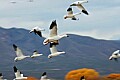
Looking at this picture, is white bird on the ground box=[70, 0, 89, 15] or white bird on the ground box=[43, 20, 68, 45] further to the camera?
white bird on the ground box=[70, 0, 89, 15]

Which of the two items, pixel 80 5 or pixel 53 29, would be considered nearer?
pixel 53 29

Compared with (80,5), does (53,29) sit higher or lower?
lower

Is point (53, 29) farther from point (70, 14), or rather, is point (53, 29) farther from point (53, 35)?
point (70, 14)

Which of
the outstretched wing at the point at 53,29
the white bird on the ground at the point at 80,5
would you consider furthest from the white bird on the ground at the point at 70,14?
the outstretched wing at the point at 53,29

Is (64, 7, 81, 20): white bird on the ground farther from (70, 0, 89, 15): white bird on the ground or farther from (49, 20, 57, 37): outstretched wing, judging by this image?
(49, 20, 57, 37): outstretched wing

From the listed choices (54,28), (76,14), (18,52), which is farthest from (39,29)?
(18,52)

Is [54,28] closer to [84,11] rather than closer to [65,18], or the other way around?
[65,18]

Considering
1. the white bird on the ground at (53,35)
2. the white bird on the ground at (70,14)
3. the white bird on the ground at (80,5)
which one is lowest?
the white bird on the ground at (53,35)

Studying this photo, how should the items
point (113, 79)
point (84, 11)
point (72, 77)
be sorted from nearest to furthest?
1. point (84, 11)
2. point (113, 79)
3. point (72, 77)

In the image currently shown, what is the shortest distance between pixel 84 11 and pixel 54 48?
4.40m

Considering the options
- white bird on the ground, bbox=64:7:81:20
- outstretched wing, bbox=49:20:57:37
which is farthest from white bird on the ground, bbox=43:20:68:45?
white bird on the ground, bbox=64:7:81:20

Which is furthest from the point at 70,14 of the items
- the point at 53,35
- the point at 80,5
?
the point at 53,35

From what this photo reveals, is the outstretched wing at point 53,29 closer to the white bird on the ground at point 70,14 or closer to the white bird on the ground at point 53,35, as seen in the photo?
the white bird on the ground at point 53,35

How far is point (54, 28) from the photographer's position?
36656mm
